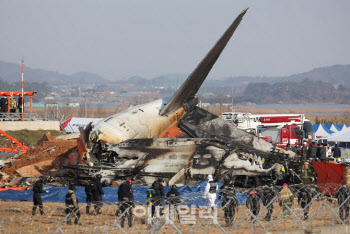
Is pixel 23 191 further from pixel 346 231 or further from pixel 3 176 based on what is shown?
pixel 346 231

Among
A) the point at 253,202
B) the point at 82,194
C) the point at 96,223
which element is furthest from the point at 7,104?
the point at 253,202

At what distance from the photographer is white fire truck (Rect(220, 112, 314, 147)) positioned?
178 ft

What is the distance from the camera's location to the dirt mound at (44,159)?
35.4 metres

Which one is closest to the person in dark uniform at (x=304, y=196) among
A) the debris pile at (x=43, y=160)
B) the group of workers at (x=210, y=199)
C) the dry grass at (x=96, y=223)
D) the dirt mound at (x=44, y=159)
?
the group of workers at (x=210, y=199)

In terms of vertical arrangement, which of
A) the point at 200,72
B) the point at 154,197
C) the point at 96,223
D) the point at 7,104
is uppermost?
the point at 200,72

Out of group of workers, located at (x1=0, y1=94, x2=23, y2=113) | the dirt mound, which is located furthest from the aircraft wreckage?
group of workers, located at (x1=0, y1=94, x2=23, y2=113)

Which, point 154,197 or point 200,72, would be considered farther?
point 200,72

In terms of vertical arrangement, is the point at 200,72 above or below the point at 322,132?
above

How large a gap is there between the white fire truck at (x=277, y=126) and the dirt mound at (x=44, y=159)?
20.9 metres

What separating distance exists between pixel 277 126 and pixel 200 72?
23165 millimetres

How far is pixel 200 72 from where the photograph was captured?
119 feet

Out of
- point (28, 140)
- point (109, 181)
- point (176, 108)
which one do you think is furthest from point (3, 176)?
point (28, 140)

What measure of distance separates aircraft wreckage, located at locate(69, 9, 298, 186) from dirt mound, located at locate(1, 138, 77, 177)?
20.6 ft

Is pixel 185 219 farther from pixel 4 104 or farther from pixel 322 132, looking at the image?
pixel 322 132
